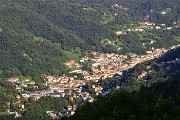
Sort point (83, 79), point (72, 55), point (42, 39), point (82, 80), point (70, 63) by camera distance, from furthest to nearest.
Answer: point (42, 39) < point (72, 55) < point (70, 63) < point (83, 79) < point (82, 80)

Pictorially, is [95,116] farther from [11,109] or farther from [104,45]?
[104,45]

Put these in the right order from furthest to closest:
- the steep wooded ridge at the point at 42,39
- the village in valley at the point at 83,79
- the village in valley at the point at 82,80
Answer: the steep wooded ridge at the point at 42,39 < the village in valley at the point at 83,79 < the village in valley at the point at 82,80

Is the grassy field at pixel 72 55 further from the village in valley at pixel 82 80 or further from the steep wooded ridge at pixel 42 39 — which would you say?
the steep wooded ridge at pixel 42 39

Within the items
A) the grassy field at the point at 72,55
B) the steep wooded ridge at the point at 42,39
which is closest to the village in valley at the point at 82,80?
the grassy field at the point at 72,55

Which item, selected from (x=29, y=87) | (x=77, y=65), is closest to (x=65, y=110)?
(x=29, y=87)

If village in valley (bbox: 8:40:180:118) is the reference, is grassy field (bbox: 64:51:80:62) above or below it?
above

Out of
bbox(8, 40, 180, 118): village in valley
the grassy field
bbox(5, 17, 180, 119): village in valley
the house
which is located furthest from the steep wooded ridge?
bbox(5, 17, 180, 119): village in valley

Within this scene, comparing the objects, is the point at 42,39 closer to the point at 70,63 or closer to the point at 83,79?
the point at 70,63

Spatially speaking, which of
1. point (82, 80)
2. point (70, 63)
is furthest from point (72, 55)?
point (82, 80)

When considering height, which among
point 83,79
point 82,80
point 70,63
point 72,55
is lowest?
point 82,80

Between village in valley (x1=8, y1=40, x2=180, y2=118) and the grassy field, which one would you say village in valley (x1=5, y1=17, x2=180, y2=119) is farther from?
the grassy field

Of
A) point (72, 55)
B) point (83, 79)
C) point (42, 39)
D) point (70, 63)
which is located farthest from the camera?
point (42, 39)
